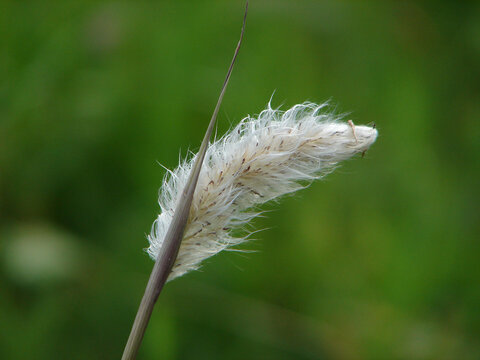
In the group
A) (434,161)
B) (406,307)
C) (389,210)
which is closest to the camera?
(406,307)

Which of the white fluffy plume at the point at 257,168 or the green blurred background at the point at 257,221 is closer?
the white fluffy plume at the point at 257,168

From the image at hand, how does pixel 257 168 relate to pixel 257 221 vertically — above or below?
below

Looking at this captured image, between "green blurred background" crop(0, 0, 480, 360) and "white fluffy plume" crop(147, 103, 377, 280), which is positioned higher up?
"green blurred background" crop(0, 0, 480, 360)

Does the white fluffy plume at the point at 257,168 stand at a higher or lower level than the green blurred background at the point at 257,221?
lower

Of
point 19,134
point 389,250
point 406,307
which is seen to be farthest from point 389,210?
point 19,134

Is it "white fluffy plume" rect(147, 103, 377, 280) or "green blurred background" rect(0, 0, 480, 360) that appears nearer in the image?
"white fluffy plume" rect(147, 103, 377, 280)

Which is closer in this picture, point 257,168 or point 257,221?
point 257,168

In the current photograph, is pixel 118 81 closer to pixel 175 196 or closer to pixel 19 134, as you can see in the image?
pixel 19 134

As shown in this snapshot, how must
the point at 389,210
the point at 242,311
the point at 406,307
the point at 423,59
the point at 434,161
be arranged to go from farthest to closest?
the point at 423,59 < the point at 434,161 < the point at 389,210 < the point at 406,307 < the point at 242,311
